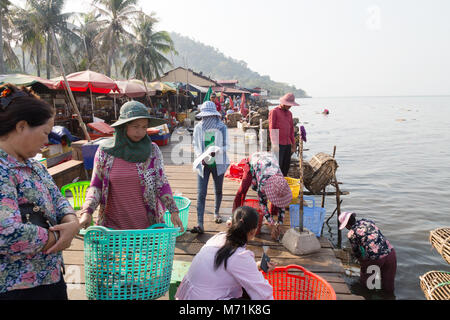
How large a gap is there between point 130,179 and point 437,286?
3528 mm

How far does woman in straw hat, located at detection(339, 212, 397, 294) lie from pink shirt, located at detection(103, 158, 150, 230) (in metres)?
3.03

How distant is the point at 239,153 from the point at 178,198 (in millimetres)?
6279

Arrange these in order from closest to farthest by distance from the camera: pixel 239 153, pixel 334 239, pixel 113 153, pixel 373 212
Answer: pixel 113 153, pixel 334 239, pixel 373 212, pixel 239 153

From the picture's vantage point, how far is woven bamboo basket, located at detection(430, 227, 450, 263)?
3271 millimetres

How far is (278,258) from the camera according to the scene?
11.5 feet

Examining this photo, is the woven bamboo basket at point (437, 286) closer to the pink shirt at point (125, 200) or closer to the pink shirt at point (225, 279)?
the pink shirt at point (225, 279)

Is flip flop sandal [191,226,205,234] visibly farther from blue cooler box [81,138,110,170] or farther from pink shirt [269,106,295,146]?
blue cooler box [81,138,110,170]

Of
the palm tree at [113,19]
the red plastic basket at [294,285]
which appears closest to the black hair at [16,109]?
the red plastic basket at [294,285]

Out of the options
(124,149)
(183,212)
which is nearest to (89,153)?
(183,212)

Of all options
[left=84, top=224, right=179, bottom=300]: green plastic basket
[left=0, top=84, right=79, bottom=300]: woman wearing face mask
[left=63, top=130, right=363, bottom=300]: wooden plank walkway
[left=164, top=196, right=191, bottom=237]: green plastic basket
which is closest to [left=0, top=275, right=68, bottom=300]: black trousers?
[left=0, top=84, right=79, bottom=300]: woman wearing face mask

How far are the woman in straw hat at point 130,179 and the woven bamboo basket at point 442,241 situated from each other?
311cm

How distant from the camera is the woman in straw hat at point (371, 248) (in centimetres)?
403
